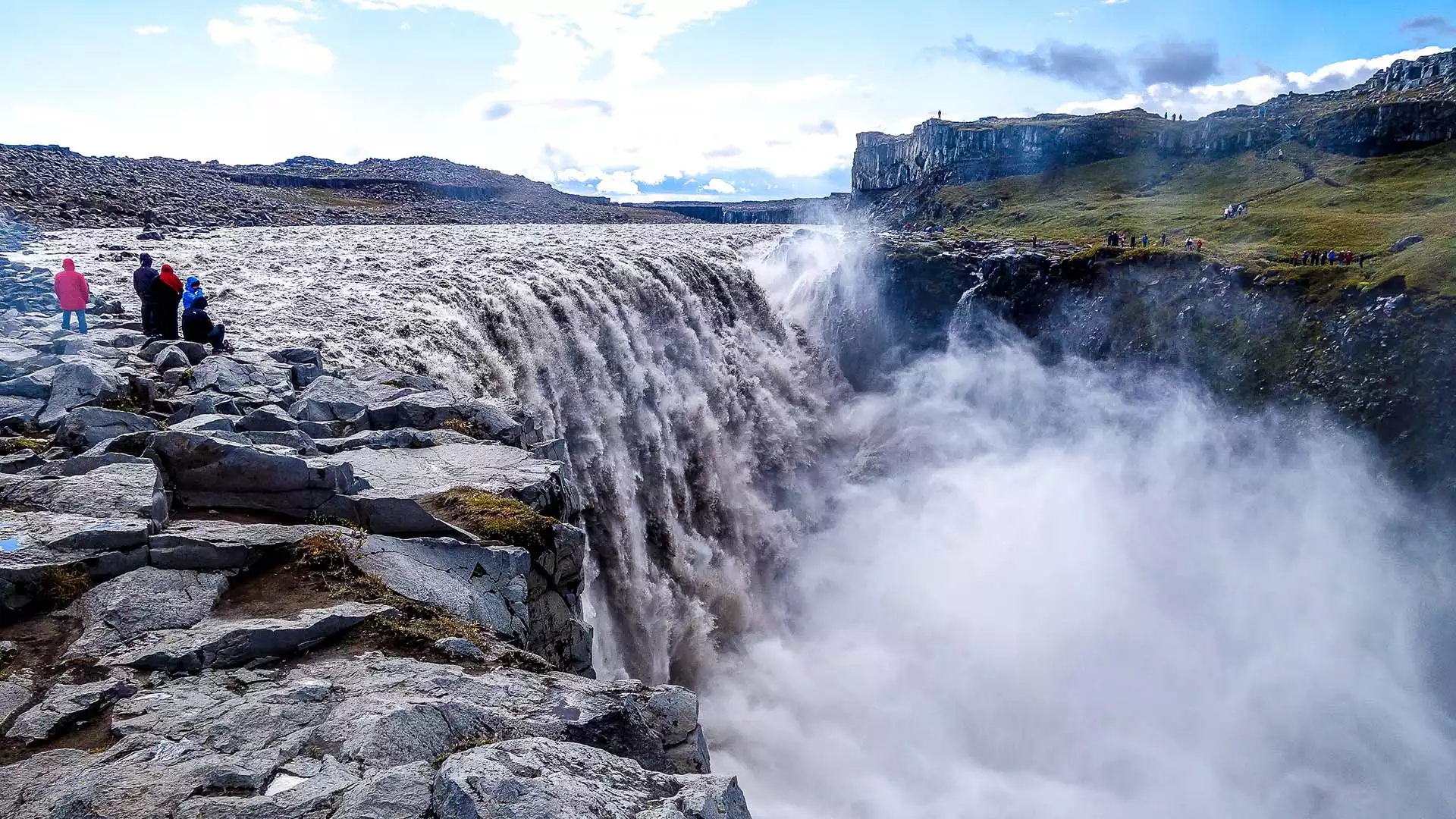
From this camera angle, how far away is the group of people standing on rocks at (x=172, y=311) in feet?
59.5

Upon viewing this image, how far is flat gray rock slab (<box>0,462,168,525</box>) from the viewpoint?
394 inches

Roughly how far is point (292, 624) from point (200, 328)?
12.3m

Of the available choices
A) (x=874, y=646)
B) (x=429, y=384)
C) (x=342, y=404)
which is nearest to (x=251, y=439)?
(x=342, y=404)

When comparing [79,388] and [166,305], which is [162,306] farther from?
[79,388]

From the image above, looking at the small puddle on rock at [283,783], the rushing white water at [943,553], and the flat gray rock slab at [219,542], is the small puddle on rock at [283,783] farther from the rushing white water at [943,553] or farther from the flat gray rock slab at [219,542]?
the rushing white water at [943,553]

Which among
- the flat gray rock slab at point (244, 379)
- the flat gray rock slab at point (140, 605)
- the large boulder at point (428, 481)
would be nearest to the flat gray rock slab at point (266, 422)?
the large boulder at point (428, 481)

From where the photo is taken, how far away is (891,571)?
1404 inches

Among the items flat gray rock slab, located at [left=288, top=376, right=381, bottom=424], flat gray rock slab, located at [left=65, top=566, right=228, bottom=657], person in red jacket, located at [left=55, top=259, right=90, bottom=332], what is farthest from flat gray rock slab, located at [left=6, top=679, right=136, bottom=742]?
person in red jacket, located at [left=55, top=259, right=90, bottom=332]

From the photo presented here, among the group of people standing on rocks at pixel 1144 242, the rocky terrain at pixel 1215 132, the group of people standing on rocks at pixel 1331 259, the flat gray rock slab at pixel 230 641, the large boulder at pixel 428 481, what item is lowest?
the flat gray rock slab at pixel 230 641

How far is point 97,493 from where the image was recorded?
10273mm

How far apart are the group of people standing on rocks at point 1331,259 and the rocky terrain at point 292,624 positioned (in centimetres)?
4993

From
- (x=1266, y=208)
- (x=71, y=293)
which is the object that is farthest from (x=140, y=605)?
(x=1266, y=208)

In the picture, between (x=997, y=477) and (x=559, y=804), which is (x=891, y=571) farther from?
(x=559, y=804)

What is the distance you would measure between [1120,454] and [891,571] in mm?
16036
